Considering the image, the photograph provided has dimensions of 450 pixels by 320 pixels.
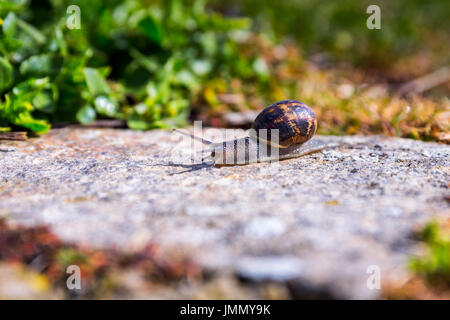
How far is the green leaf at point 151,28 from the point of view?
14.5ft

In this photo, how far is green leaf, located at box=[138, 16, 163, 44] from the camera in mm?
4430

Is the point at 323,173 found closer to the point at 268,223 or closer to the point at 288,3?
the point at 268,223

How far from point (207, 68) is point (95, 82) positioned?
1638 millimetres

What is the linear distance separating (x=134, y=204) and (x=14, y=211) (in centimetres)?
58

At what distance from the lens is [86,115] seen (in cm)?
384

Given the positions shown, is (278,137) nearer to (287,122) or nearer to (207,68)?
(287,122)

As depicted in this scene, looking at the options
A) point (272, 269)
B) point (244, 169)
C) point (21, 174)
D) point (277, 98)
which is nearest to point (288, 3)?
point (277, 98)

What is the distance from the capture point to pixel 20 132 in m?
3.32

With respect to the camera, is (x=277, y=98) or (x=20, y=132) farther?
(x=277, y=98)

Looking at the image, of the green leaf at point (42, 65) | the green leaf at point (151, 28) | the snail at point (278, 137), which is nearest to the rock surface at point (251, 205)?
the snail at point (278, 137)

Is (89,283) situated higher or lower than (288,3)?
lower

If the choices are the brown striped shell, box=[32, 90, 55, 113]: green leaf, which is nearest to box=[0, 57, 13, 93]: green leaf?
box=[32, 90, 55, 113]: green leaf
